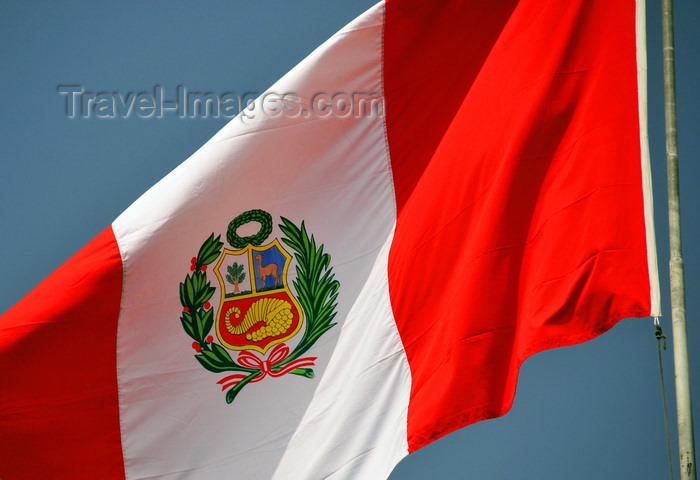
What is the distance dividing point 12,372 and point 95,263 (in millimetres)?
1267

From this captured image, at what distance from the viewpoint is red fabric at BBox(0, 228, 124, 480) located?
10.6 m

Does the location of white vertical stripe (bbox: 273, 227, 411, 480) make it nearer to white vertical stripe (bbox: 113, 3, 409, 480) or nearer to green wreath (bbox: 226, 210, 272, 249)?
white vertical stripe (bbox: 113, 3, 409, 480)

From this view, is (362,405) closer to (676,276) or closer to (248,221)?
(248,221)

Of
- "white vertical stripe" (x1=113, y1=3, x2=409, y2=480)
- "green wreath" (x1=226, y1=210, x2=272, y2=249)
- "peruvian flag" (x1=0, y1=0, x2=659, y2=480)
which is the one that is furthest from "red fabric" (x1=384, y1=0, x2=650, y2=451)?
"green wreath" (x1=226, y1=210, x2=272, y2=249)

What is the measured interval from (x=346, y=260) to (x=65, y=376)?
2.88 meters

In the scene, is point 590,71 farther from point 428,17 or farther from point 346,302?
point 346,302

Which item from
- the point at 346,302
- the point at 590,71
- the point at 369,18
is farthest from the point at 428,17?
the point at 346,302

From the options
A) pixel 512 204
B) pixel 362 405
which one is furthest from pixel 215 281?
pixel 512 204

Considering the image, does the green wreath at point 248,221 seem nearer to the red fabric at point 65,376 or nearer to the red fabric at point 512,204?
the red fabric at point 65,376

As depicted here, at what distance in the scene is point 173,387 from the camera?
1103cm

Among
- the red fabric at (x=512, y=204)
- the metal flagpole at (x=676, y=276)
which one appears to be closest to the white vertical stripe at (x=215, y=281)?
the red fabric at (x=512, y=204)

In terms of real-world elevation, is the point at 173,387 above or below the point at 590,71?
below

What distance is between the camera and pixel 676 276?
29.3 ft

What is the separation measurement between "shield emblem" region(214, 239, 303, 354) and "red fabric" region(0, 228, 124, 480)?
1038 mm
